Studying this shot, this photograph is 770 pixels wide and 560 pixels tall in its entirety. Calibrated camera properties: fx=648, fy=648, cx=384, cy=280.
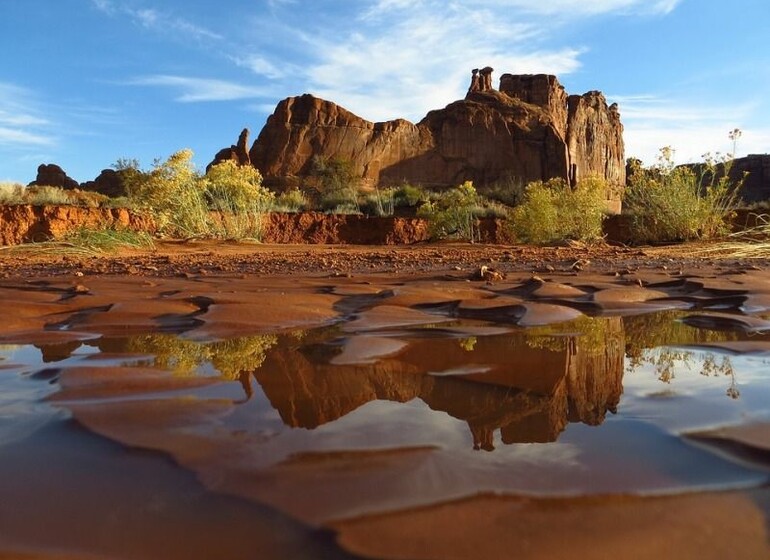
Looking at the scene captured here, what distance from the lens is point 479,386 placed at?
1.63m

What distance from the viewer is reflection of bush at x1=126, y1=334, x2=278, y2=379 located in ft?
6.28

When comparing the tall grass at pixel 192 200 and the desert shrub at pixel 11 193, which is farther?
the desert shrub at pixel 11 193

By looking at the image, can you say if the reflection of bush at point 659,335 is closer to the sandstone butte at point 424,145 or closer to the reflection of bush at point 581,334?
the reflection of bush at point 581,334

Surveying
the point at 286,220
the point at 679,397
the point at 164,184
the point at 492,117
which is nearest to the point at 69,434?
the point at 679,397

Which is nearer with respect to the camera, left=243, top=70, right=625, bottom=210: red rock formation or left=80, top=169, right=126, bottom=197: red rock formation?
left=80, top=169, right=126, bottom=197: red rock formation

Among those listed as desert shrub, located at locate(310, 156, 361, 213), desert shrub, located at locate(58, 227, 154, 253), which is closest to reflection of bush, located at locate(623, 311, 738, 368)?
desert shrub, located at locate(58, 227, 154, 253)

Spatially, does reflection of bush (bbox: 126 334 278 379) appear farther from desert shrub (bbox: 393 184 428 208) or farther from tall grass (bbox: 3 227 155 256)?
desert shrub (bbox: 393 184 428 208)

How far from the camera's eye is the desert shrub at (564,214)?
42.2 ft

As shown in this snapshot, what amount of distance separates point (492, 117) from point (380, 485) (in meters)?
56.7

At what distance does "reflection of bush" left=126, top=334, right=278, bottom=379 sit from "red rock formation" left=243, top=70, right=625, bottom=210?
166 feet

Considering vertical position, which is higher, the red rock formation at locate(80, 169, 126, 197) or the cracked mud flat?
the red rock formation at locate(80, 169, 126, 197)

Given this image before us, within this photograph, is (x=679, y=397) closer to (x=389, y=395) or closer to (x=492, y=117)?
(x=389, y=395)

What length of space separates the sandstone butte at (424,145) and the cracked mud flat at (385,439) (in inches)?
1980

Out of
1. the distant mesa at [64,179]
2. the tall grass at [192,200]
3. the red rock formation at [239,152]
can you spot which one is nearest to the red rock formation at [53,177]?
the distant mesa at [64,179]
